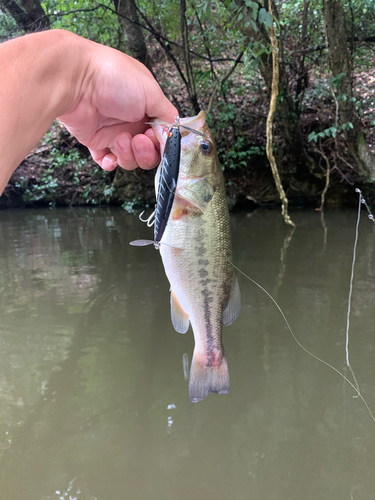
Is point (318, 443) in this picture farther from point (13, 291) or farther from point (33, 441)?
point (13, 291)

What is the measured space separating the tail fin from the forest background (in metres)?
6.55

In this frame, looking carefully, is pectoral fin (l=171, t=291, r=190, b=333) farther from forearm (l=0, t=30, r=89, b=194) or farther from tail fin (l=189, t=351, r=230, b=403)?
forearm (l=0, t=30, r=89, b=194)

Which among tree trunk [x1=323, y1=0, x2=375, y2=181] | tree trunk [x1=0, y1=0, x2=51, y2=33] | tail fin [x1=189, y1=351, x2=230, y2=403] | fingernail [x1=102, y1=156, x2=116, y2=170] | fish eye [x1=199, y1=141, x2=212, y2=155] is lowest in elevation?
tail fin [x1=189, y1=351, x2=230, y2=403]

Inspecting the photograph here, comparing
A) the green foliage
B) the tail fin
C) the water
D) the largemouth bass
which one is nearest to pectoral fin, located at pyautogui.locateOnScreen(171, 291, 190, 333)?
the largemouth bass

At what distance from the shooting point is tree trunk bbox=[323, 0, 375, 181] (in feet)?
20.8

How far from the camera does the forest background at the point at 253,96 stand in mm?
7793

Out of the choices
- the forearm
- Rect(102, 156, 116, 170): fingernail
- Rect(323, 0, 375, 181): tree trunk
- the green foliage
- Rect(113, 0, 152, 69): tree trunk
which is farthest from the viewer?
the green foliage

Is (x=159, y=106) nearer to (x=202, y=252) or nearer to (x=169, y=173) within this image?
(x=169, y=173)

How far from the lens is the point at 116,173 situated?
1049cm

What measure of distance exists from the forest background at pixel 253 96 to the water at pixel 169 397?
15.8 feet

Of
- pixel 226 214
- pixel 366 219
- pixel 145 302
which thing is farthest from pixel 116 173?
pixel 226 214

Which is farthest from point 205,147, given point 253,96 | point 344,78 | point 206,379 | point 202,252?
point 253,96

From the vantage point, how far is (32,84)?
122 cm

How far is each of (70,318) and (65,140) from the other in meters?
9.49
